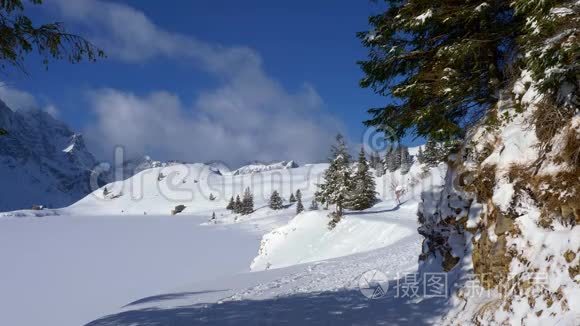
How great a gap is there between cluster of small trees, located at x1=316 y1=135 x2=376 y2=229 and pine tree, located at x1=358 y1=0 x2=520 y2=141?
1181 inches

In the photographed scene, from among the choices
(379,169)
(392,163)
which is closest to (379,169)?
(379,169)

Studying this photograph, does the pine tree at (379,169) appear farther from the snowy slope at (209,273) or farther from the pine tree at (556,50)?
the pine tree at (556,50)

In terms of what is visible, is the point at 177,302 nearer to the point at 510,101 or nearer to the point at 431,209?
the point at 431,209

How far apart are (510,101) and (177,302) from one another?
11.1 meters

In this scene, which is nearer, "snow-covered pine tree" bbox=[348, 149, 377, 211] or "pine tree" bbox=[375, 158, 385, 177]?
"snow-covered pine tree" bbox=[348, 149, 377, 211]

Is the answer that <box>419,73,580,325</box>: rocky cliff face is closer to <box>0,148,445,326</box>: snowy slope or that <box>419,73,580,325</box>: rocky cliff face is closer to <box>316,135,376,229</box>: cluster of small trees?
<box>0,148,445,326</box>: snowy slope

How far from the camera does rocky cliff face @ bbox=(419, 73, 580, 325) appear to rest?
5652mm

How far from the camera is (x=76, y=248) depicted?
53.9 m
